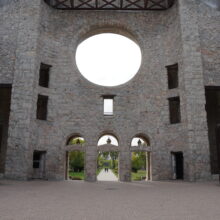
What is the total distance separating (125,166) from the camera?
14844 mm

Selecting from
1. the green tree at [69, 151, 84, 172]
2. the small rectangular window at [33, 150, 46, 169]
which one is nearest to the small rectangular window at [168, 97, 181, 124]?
the small rectangular window at [33, 150, 46, 169]

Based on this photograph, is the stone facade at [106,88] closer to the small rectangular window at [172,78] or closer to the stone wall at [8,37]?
the stone wall at [8,37]

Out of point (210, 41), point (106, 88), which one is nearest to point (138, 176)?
point (106, 88)

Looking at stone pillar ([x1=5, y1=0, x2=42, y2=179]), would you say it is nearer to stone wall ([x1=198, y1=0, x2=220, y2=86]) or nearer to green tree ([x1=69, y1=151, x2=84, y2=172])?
stone wall ([x1=198, y1=0, x2=220, y2=86])

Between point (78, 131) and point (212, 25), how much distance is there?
1208cm

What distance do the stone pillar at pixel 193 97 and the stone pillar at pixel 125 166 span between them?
368cm

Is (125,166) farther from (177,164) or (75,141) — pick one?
(75,141)

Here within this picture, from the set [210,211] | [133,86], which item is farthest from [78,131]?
[210,211]

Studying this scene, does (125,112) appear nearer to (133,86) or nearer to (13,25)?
(133,86)

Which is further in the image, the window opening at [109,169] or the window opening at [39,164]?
the window opening at [109,169]

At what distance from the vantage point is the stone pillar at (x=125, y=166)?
14.6 m

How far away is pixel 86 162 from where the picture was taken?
1490 centimetres

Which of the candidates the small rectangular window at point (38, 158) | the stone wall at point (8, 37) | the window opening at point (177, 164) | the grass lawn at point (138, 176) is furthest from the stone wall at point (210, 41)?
the stone wall at point (8, 37)

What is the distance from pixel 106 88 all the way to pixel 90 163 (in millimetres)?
5514
